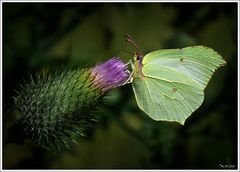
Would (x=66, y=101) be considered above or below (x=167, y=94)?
above

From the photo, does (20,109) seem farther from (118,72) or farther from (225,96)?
(225,96)

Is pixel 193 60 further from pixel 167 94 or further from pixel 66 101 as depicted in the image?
pixel 66 101

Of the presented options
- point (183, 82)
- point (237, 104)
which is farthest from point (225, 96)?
point (183, 82)

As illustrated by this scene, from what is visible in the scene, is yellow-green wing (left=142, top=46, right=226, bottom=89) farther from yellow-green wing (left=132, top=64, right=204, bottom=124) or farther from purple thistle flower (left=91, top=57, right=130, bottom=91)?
purple thistle flower (left=91, top=57, right=130, bottom=91)

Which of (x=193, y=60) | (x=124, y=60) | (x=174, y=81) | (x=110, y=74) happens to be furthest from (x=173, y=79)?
(x=124, y=60)

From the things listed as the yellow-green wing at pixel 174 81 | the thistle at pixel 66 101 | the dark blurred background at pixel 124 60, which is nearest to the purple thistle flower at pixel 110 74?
the thistle at pixel 66 101

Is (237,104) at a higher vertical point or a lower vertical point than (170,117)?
lower

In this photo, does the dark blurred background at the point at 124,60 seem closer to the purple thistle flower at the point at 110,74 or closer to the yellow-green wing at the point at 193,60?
the purple thistle flower at the point at 110,74
